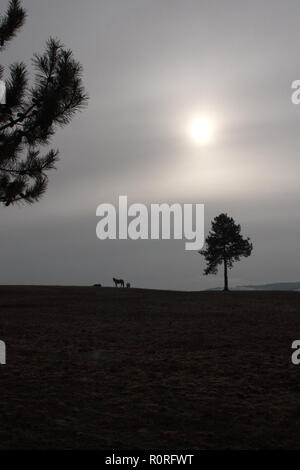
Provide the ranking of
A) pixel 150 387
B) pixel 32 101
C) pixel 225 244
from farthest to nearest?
pixel 225 244
pixel 32 101
pixel 150 387

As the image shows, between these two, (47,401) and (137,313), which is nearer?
(47,401)

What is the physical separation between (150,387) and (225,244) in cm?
4530

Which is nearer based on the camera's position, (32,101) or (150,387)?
(150,387)

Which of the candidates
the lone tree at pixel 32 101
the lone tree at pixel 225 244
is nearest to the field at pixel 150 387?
the lone tree at pixel 32 101

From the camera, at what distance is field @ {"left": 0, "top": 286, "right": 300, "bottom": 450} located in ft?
17.6

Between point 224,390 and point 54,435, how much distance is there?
9.69 feet

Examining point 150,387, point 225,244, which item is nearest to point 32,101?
point 150,387

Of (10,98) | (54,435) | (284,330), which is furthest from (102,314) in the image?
(54,435)

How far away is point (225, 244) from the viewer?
2039 inches

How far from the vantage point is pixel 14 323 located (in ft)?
46.6

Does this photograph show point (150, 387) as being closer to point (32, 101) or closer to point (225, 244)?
point (32, 101)
